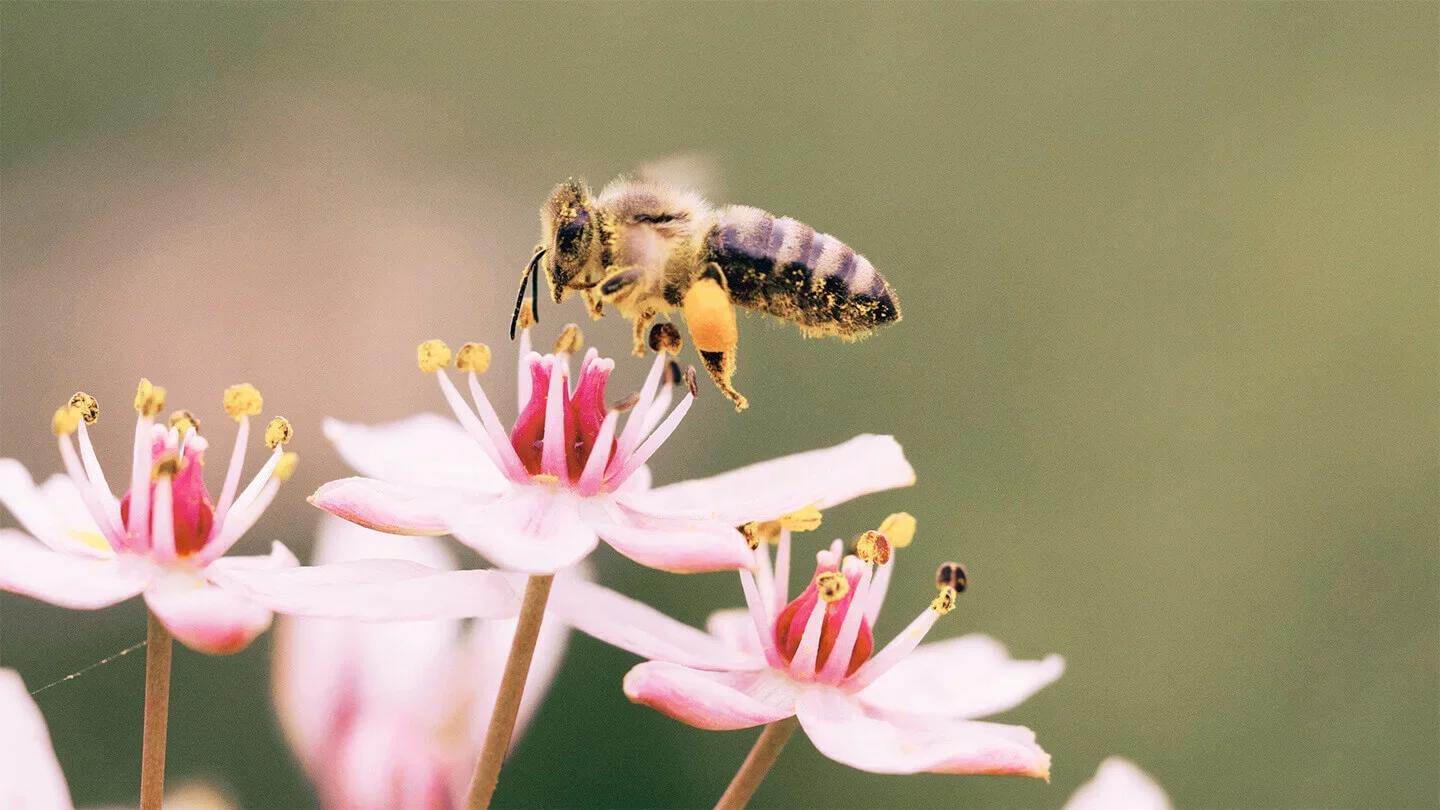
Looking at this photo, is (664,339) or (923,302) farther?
(923,302)

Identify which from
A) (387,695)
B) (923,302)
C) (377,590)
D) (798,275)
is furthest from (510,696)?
(923,302)

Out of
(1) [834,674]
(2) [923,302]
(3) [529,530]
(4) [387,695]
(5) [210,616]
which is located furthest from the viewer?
(2) [923,302]

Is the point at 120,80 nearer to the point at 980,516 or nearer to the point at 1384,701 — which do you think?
the point at 980,516

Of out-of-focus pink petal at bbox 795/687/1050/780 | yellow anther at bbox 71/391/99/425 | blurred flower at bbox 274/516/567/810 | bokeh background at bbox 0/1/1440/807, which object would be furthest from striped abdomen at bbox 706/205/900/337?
bokeh background at bbox 0/1/1440/807

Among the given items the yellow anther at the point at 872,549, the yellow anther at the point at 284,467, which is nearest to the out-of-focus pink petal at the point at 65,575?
the yellow anther at the point at 284,467

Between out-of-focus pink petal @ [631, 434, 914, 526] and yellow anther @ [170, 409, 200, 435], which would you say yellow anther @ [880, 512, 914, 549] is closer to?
out-of-focus pink petal @ [631, 434, 914, 526]

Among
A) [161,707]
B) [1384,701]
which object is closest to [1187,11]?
[1384,701]

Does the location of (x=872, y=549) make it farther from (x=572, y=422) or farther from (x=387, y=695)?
(x=387, y=695)
